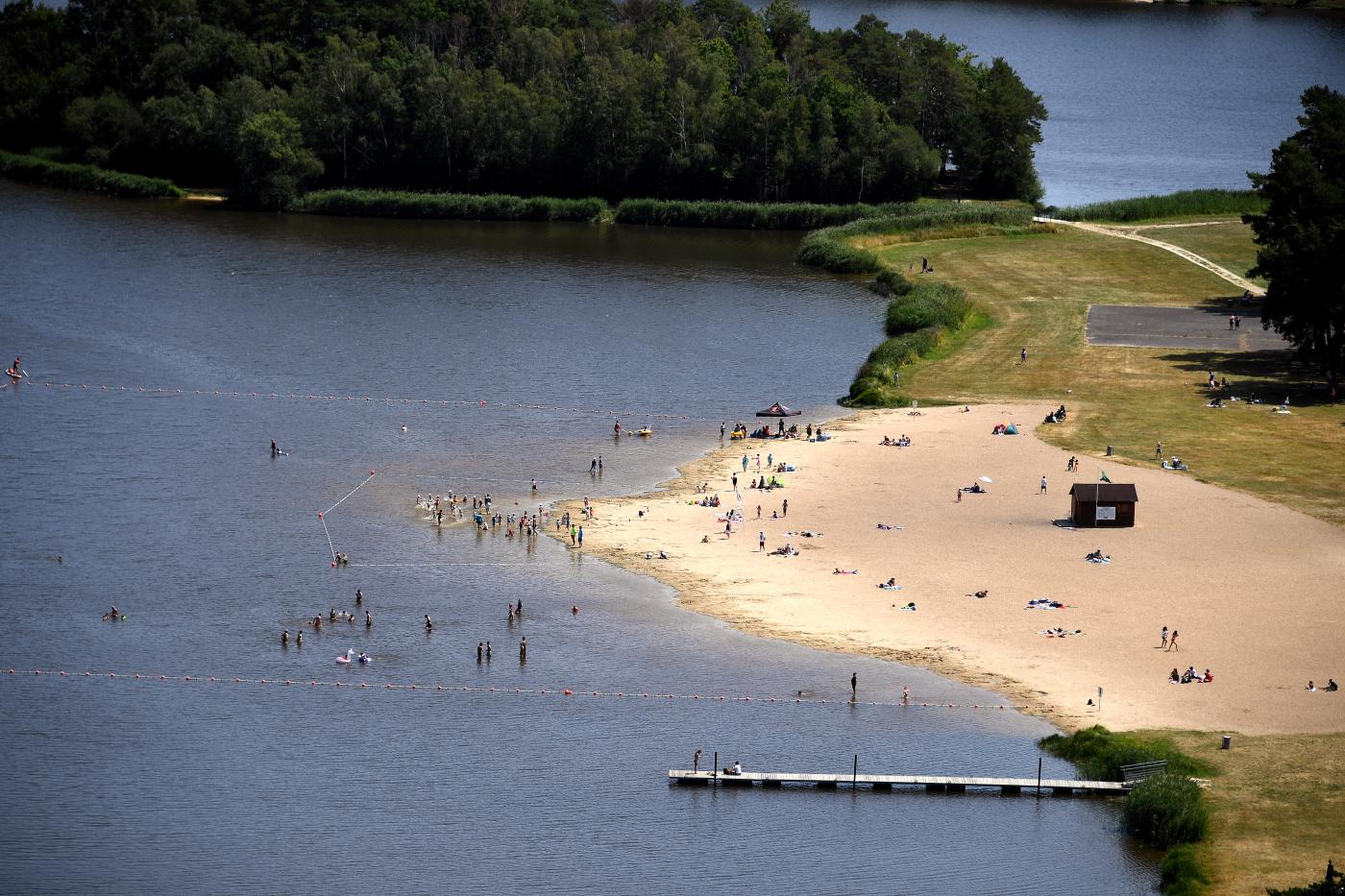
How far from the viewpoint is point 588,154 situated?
172 metres

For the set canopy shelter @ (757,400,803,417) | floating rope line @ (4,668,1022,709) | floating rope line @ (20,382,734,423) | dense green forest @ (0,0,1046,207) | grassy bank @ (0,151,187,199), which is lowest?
floating rope line @ (4,668,1022,709)

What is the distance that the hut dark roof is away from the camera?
82.9m

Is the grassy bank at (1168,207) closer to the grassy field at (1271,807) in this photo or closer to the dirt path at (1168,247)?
the dirt path at (1168,247)

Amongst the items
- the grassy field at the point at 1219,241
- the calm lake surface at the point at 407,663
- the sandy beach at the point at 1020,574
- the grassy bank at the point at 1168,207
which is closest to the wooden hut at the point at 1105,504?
the sandy beach at the point at 1020,574

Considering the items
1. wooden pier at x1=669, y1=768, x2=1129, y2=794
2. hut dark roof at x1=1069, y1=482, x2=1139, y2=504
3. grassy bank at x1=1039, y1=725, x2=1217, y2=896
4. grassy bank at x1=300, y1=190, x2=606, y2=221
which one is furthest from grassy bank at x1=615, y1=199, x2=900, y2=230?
wooden pier at x1=669, y1=768, x2=1129, y2=794

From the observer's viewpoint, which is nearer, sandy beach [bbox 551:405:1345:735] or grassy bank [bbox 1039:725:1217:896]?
grassy bank [bbox 1039:725:1217:896]

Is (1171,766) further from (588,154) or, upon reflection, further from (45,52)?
(45,52)

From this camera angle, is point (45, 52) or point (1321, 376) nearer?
point (1321, 376)

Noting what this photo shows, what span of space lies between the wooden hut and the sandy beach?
742 millimetres

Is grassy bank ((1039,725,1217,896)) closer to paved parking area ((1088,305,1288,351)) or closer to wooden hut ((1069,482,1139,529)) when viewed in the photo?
wooden hut ((1069,482,1139,529))

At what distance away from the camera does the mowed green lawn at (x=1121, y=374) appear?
93.9 m

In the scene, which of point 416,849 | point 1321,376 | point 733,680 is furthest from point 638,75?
point 416,849

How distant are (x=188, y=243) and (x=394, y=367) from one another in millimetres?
44153

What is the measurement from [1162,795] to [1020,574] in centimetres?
2044
